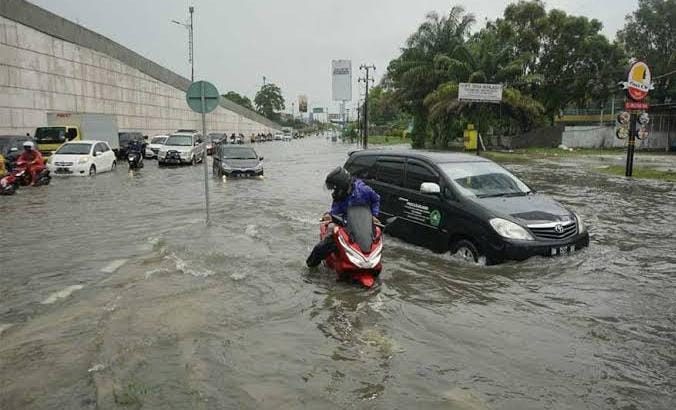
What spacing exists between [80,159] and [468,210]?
18198 millimetres

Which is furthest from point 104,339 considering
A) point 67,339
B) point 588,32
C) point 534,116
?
point 588,32

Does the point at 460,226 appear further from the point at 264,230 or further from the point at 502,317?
the point at 264,230

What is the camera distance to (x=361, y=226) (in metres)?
6.36

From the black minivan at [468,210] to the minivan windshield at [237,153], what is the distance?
1289 centimetres

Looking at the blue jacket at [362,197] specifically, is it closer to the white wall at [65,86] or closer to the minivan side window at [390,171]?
the minivan side window at [390,171]

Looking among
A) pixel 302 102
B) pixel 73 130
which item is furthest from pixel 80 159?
pixel 302 102

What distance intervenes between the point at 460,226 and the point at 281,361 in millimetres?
3871

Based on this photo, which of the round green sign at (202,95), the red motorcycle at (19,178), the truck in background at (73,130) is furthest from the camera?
the truck in background at (73,130)

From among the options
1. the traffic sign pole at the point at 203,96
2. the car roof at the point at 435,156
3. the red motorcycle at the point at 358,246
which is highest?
the traffic sign pole at the point at 203,96

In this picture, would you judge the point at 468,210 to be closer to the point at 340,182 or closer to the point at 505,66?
the point at 340,182

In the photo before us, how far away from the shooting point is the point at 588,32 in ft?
148

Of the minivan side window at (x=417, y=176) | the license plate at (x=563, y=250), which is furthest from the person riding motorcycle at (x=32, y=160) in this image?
the license plate at (x=563, y=250)

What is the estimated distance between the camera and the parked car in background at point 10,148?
19.1 meters

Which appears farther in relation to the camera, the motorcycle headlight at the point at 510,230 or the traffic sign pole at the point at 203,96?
the traffic sign pole at the point at 203,96
